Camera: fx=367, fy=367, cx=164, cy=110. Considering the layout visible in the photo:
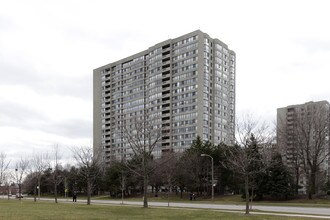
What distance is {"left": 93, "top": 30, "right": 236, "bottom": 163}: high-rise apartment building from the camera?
127125 millimetres

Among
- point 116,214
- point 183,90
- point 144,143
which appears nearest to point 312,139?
point 144,143

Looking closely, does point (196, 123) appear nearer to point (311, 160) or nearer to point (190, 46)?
point (190, 46)

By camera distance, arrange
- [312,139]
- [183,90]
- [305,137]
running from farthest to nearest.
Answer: [183,90]
[312,139]
[305,137]

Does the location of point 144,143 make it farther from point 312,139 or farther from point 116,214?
point 312,139

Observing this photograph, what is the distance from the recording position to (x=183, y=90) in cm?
13150

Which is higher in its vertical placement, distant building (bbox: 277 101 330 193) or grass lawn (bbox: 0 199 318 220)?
distant building (bbox: 277 101 330 193)

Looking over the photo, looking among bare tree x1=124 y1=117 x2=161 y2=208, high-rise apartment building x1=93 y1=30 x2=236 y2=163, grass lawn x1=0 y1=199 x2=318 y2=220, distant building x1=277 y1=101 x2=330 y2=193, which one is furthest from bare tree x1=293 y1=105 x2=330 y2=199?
high-rise apartment building x1=93 y1=30 x2=236 y2=163

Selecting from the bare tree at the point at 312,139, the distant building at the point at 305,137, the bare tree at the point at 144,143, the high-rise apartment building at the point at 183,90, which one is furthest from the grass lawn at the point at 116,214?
the high-rise apartment building at the point at 183,90

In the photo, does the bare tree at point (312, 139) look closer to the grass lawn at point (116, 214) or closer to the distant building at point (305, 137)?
the distant building at point (305, 137)

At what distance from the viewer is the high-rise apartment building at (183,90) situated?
12712 cm

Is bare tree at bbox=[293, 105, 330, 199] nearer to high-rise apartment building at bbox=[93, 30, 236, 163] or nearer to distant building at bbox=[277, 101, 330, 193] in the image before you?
distant building at bbox=[277, 101, 330, 193]

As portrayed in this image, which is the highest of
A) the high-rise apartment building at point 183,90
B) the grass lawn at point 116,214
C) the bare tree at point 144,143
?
the high-rise apartment building at point 183,90

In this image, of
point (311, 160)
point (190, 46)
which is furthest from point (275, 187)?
point (190, 46)

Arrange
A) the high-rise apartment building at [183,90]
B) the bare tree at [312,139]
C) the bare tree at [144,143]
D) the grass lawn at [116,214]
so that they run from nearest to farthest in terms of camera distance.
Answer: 1. the grass lawn at [116,214]
2. the bare tree at [144,143]
3. the bare tree at [312,139]
4. the high-rise apartment building at [183,90]
